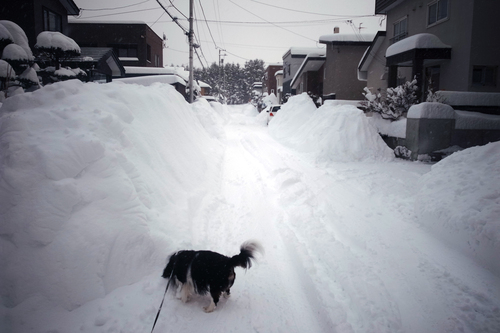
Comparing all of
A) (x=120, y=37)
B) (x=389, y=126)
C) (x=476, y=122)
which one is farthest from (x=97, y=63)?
(x=476, y=122)

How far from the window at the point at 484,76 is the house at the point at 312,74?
45.4 feet

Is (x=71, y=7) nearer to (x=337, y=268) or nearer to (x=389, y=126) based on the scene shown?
(x=389, y=126)

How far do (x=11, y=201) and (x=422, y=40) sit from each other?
579 inches

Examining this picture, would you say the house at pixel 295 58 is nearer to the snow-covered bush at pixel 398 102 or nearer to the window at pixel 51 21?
the window at pixel 51 21

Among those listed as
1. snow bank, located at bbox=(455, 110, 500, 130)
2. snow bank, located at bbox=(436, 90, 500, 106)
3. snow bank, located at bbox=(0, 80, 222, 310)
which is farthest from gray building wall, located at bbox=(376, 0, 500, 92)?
snow bank, located at bbox=(0, 80, 222, 310)

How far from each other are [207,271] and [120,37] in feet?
106

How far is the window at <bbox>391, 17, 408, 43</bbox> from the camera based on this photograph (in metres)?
16.1

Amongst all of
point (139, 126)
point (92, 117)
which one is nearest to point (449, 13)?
point (139, 126)

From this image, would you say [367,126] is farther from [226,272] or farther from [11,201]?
[11,201]

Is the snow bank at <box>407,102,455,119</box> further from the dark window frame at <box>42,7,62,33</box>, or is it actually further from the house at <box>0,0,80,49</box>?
the dark window frame at <box>42,7,62,33</box>

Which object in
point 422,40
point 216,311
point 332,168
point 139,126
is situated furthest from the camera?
point 422,40

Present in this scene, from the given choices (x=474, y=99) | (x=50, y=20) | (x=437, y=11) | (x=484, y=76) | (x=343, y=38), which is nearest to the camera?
(x=474, y=99)

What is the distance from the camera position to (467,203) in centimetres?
418

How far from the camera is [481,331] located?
2705 mm
